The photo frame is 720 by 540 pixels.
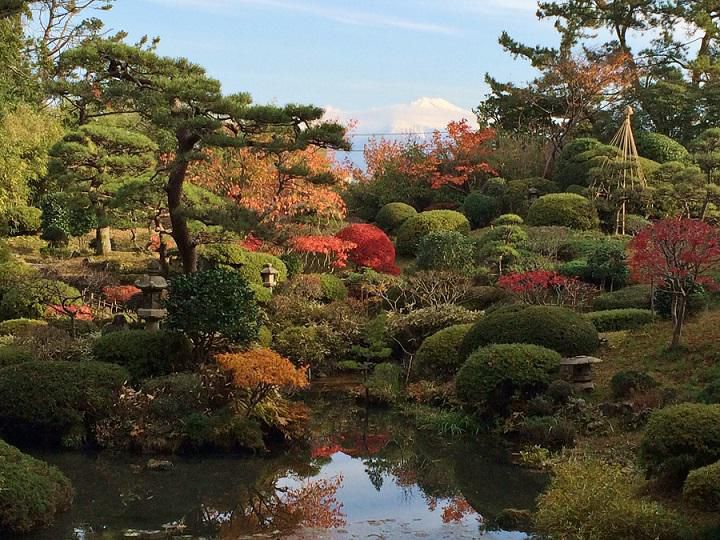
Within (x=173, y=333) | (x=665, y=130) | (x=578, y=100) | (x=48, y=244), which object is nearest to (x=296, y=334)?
(x=173, y=333)

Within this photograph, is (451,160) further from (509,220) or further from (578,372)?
(578,372)

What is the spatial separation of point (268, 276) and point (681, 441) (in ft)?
36.8

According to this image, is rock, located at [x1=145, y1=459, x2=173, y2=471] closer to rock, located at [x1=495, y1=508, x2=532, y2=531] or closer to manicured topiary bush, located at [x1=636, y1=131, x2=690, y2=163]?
rock, located at [x1=495, y1=508, x2=532, y2=531]

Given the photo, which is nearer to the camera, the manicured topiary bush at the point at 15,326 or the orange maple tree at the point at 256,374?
the orange maple tree at the point at 256,374

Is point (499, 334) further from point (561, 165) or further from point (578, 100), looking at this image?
point (578, 100)

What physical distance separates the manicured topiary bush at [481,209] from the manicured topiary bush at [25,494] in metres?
17.7

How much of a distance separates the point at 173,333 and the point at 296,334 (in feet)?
11.4

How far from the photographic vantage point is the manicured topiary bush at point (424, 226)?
71.9 feet

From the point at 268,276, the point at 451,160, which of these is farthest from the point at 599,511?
the point at 451,160

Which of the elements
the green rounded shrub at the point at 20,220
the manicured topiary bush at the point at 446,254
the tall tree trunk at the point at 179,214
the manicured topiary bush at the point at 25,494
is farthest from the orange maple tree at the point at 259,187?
the manicured topiary bush at the point at 25,494

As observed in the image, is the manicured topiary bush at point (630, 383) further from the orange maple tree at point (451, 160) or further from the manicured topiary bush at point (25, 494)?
the orange maple tree at point (451, 160)

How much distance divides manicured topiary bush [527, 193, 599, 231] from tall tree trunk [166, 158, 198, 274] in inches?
442

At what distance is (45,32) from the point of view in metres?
27.6

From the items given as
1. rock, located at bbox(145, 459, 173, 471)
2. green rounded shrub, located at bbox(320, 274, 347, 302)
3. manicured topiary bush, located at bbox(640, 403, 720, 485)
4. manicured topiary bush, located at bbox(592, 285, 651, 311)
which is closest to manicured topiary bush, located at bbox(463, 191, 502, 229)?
green rounded shrub, located at bbox(320, 274, 347, 302)
